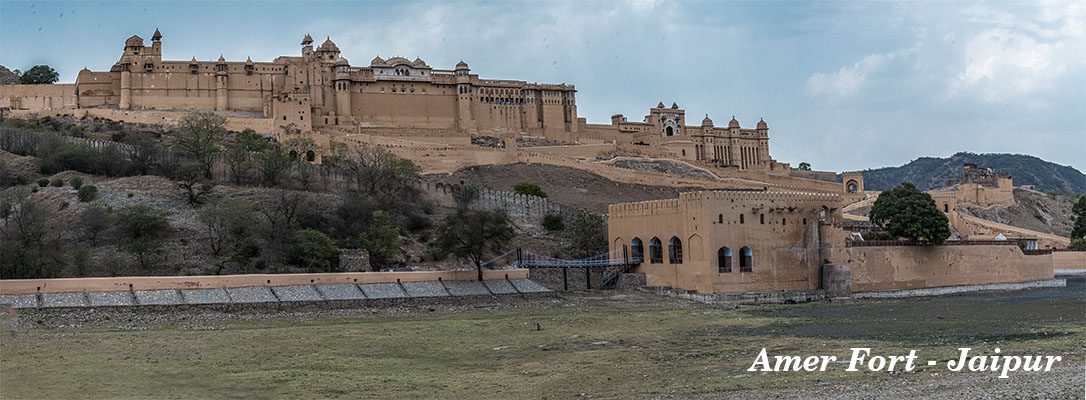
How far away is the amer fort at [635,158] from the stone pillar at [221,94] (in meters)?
0.09

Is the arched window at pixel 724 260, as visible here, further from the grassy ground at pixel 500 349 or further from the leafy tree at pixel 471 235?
the leafy tree at pixel 471 235

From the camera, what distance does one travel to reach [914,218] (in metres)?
48.1

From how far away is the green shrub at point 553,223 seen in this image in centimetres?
5666

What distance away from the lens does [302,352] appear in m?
26.9

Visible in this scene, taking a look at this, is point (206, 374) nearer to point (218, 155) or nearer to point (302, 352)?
point (302, 352)

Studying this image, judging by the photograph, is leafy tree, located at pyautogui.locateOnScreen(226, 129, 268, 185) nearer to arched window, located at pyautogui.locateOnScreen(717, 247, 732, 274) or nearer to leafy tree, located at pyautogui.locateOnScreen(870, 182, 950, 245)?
arched window, located at pyautogui.locateOnScreen(717, 247, 732, 274)

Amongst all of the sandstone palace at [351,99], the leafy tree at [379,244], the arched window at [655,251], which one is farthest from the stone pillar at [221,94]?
the arched window at [655,251]

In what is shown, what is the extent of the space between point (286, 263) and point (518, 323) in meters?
14.3

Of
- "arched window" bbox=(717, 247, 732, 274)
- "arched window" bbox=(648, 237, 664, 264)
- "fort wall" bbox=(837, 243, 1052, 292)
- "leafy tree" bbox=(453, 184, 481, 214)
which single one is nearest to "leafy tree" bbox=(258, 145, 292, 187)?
"leafy tree" bbox=(453, 184, 481, 214)

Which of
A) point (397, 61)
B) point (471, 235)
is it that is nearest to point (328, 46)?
point (397, 61)

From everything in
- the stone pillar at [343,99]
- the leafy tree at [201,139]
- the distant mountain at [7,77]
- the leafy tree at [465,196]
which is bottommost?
the leafy tree at [465,196]

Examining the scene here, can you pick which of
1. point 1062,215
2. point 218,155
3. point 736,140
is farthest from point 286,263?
point 1062,215

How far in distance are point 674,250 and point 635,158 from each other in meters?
39.8

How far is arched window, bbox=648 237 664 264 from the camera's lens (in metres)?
45.0
